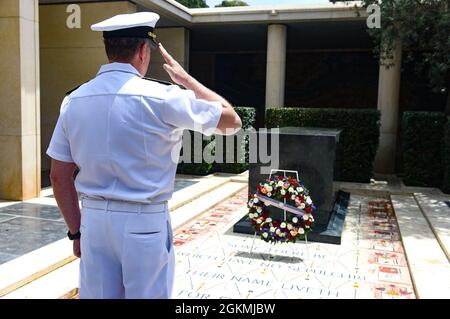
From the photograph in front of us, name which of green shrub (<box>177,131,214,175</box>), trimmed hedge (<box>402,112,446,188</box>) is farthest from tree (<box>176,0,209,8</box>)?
trimmed hedge (<box>402,112,446,188</box>)

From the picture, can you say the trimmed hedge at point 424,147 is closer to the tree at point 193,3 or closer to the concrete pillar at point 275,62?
the concrete pillar at point 275,62

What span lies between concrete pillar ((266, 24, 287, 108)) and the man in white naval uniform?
11244 millimetres

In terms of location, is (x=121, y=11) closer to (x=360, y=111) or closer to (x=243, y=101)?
(x=360, y=111)

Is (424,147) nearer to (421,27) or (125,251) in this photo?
(421,27)

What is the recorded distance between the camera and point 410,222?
7.15 m

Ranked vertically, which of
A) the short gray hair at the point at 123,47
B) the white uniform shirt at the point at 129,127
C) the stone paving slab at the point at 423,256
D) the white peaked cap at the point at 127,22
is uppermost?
the white peaked cap at the point at 127,22

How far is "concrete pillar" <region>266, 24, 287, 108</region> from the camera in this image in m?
12.8

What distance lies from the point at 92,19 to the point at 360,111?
6.54m

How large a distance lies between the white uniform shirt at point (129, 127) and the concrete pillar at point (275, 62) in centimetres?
1129

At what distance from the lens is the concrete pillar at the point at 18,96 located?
7.15m

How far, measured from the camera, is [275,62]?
42.2ft

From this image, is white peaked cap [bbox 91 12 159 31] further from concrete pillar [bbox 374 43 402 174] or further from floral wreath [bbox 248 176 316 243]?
concrete pillar [bbox 374 43 402 174]

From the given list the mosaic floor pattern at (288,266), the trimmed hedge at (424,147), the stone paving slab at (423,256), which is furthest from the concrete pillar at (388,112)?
the mosaic floor pattern at (288,266)

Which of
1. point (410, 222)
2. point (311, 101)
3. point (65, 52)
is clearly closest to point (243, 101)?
point (311, 101)
